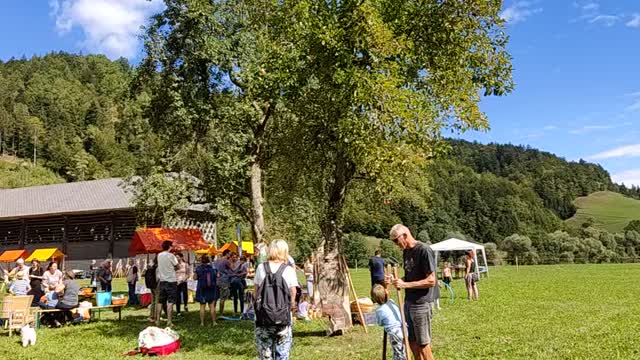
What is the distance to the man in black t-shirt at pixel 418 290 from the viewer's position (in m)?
6.52

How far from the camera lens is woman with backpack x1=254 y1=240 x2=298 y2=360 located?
615cm

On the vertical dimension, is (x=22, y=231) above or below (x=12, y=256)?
A: above

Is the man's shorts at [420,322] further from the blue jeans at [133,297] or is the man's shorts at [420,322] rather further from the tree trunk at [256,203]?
the blue jeans at [133,297]

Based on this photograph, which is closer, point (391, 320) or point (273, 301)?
point (273, 301)

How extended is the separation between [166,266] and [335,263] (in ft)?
12.8

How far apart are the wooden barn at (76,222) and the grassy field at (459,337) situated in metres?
30.7

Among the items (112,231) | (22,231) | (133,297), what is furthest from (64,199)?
(133,297)

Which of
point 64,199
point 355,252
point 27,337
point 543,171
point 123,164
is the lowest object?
point 27,337

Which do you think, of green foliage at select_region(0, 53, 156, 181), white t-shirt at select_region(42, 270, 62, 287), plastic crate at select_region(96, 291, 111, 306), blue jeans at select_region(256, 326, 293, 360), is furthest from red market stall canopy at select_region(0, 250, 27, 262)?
green foliage at select_region(0, 53, 156, 181)

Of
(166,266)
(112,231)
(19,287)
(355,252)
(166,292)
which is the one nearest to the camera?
(166,266)

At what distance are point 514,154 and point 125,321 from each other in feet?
434

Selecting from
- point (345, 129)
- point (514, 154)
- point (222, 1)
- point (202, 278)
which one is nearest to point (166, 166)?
point (222, 1)

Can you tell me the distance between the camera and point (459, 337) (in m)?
11.1

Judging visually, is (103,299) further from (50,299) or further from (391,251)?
(391,251)
